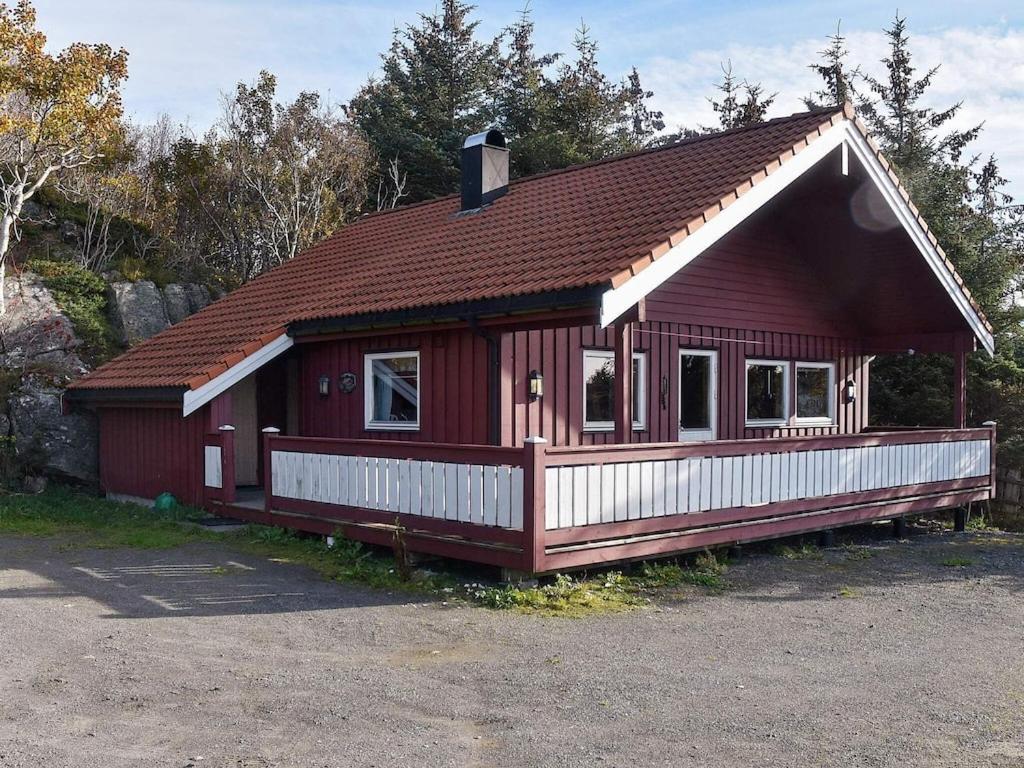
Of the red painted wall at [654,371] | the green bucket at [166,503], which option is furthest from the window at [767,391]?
the green bucket at [166,503]

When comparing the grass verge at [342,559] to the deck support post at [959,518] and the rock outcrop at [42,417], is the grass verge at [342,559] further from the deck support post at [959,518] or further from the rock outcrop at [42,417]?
the deck support post at [959,518]

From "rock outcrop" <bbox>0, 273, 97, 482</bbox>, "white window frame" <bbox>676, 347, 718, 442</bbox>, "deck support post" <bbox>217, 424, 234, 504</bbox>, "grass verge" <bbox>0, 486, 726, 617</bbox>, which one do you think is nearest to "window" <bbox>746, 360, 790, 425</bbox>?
"white window frame" <bbox>676, 347, 718, 442</bbox>

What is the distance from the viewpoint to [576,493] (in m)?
8.63

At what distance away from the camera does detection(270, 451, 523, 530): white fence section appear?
863 cm

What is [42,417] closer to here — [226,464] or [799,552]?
[226,464]

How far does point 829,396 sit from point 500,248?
642cm

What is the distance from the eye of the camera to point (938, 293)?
44.9 feet

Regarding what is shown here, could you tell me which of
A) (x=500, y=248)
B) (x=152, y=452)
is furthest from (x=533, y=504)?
(x=152, y=452)

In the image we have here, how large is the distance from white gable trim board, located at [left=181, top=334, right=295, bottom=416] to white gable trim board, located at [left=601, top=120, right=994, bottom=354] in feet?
18.0

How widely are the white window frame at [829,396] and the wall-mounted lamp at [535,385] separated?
5.15 metres

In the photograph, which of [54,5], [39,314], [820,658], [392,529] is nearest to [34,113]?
[54,5]

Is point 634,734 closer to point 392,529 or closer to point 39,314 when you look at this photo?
point 392,529

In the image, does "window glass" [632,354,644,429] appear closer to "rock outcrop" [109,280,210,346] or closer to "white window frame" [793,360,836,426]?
"white window frame" [793,360,836,426]

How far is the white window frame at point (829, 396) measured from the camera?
14.9 metres
